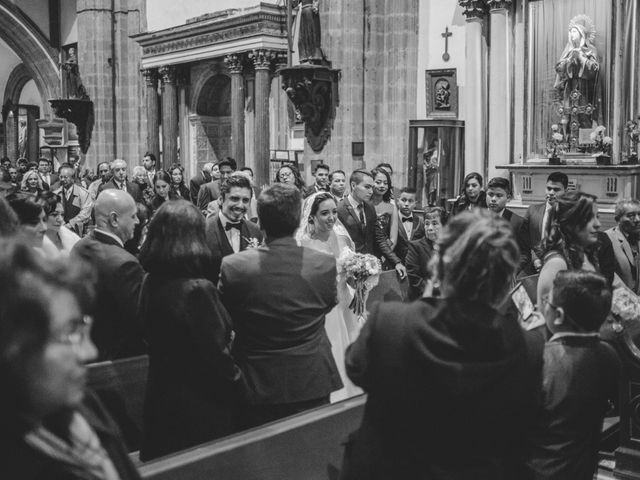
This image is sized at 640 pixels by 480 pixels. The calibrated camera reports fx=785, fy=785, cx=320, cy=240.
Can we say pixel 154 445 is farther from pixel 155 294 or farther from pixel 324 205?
pixel 324 205

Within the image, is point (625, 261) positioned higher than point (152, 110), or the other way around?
point (152, 110)

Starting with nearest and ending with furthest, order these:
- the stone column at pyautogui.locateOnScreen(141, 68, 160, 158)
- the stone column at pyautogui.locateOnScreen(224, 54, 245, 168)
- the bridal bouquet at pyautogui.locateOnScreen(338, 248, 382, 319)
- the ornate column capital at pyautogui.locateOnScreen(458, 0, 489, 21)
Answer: the bridal bouquet at pyautogui.locateOnScreen(338, 248, 382, 319) → the ornate column capital at pyautogui.locateOnScreen(458, 0, 489, 21) → the stone column at pyautogui.locateOnScreen(224, 54, 245, 168) → the stone column at pyautogui.locateOnScreen(141, 68, 160, 158)

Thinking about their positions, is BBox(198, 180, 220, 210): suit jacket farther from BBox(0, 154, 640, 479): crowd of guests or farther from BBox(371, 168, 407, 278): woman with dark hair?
BBox(0, 154, 640, 479): crowd of guests

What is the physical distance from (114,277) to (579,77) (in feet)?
29.2

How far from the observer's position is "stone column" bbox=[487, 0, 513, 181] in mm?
11703

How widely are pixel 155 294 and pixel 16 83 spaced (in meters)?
27.4

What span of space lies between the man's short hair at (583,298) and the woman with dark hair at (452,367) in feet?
1.79

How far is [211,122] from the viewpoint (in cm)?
1956

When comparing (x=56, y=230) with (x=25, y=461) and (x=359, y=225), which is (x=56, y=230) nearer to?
(x=359, y=225)

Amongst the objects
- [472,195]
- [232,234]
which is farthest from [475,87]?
[232,234]

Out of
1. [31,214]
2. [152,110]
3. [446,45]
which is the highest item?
[446,45]

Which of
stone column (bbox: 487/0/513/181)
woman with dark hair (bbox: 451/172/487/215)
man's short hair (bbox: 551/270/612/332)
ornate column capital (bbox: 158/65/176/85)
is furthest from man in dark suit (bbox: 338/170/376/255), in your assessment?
ornate column capital (bbox: 158/65/176/85)

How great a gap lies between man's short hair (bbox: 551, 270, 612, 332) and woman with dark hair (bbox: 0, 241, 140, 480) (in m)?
1.78

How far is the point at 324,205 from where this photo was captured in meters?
5.60
